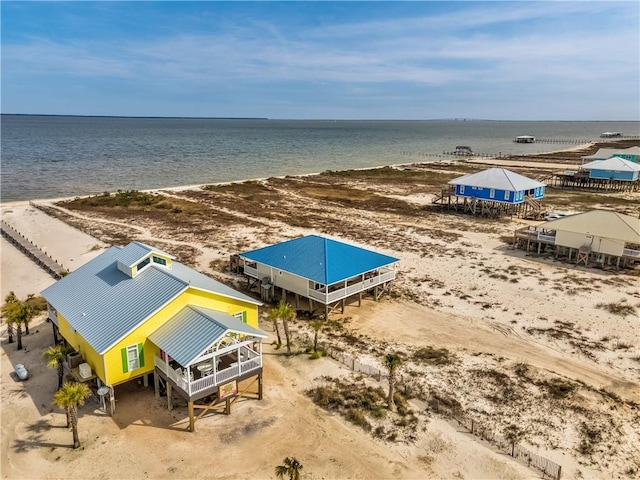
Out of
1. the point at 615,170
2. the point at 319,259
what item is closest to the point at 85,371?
the point at 319,259

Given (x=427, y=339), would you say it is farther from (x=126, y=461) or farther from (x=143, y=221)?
(x=143, y=221)

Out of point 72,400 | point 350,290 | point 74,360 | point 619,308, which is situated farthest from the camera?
point 619,308

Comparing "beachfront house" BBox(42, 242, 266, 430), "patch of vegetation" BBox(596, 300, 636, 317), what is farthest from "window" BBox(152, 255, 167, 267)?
"patch of vegetation" BBox(596, 300, 636, 317)

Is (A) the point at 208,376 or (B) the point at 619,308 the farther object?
(B) the point at 619,308

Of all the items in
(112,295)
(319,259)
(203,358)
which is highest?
(112,295)

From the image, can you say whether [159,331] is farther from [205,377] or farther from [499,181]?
[499,181]

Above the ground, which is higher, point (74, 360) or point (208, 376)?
point (208, 376)

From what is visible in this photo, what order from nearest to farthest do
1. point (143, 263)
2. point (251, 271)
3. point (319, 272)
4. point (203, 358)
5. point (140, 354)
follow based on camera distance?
point (203, 358) < point (140, 354) < point (143, 263) < point (319, 272) < point (251, 271)
